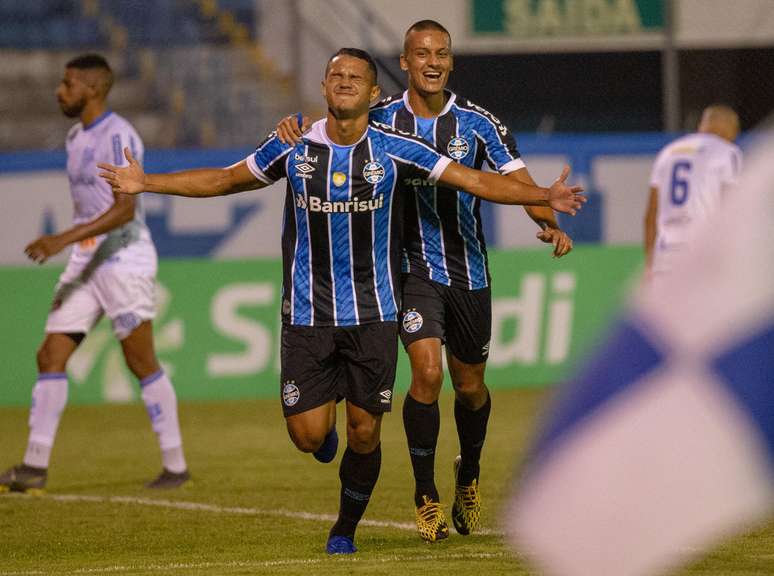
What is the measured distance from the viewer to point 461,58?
1509cm

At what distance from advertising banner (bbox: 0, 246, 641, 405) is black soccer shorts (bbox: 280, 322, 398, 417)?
6.27 m

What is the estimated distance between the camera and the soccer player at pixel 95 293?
26.2ft

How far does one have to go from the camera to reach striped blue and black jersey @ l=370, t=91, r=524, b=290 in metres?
6.17

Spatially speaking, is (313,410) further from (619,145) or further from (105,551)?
(619,145)

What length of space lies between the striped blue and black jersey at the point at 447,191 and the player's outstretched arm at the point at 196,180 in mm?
683

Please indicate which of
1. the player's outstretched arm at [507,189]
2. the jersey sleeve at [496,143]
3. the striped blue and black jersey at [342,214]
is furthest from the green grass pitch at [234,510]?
the jersey sleeve at [496,143]

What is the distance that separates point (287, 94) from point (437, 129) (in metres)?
9.59

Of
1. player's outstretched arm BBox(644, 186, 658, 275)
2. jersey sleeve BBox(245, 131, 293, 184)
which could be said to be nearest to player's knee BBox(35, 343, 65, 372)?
jersey sleeve BBox(245, 131, 293, 184)

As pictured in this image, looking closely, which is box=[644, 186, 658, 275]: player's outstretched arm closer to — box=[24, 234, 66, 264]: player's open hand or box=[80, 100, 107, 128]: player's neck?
box=[80, 100, 107, 128]: player's neck

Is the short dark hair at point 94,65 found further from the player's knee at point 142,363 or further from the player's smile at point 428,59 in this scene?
the player's smile at point 428,59

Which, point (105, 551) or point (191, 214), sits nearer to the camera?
point (105, 551)

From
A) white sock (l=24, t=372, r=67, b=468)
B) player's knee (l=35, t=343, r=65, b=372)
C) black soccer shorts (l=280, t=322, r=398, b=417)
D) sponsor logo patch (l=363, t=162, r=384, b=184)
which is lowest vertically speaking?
white sock (l=24, t=372, r=67, b=468)

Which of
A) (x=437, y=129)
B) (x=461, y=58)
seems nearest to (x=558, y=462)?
(x=437, y=129)

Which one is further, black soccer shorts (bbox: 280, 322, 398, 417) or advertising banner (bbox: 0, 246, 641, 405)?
advertising banner (bbox: 0, 246, 641, 405)
